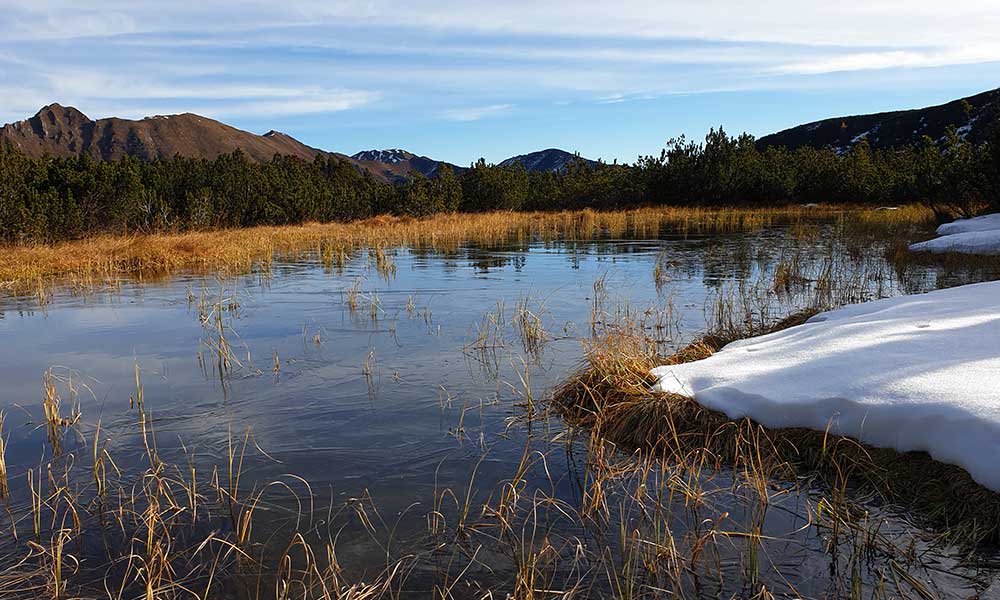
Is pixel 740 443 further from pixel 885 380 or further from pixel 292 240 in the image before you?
pixel 292 240

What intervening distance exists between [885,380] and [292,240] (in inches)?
942

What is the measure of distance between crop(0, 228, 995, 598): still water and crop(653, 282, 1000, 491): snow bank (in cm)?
62

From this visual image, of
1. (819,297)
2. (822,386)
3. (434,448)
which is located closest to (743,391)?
(822,386)

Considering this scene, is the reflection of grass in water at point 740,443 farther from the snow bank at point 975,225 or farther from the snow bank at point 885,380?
the snow bank at point 975,225

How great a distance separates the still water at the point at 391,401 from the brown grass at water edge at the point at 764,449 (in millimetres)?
237

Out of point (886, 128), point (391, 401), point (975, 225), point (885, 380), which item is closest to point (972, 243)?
point (975, 225)

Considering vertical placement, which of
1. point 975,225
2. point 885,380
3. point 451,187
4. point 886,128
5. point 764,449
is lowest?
point 764,449

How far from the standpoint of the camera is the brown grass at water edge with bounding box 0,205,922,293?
15547mm

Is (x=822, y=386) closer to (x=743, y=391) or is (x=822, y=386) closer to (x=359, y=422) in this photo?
(x=743, y=391)

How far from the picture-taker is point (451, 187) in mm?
44875

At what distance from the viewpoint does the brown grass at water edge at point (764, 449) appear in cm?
346

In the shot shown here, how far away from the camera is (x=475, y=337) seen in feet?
27.3

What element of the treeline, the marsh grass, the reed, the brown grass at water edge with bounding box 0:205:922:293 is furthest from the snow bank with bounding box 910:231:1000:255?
the marsh grass

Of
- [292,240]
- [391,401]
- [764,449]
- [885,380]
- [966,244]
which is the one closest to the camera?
[885,380]
